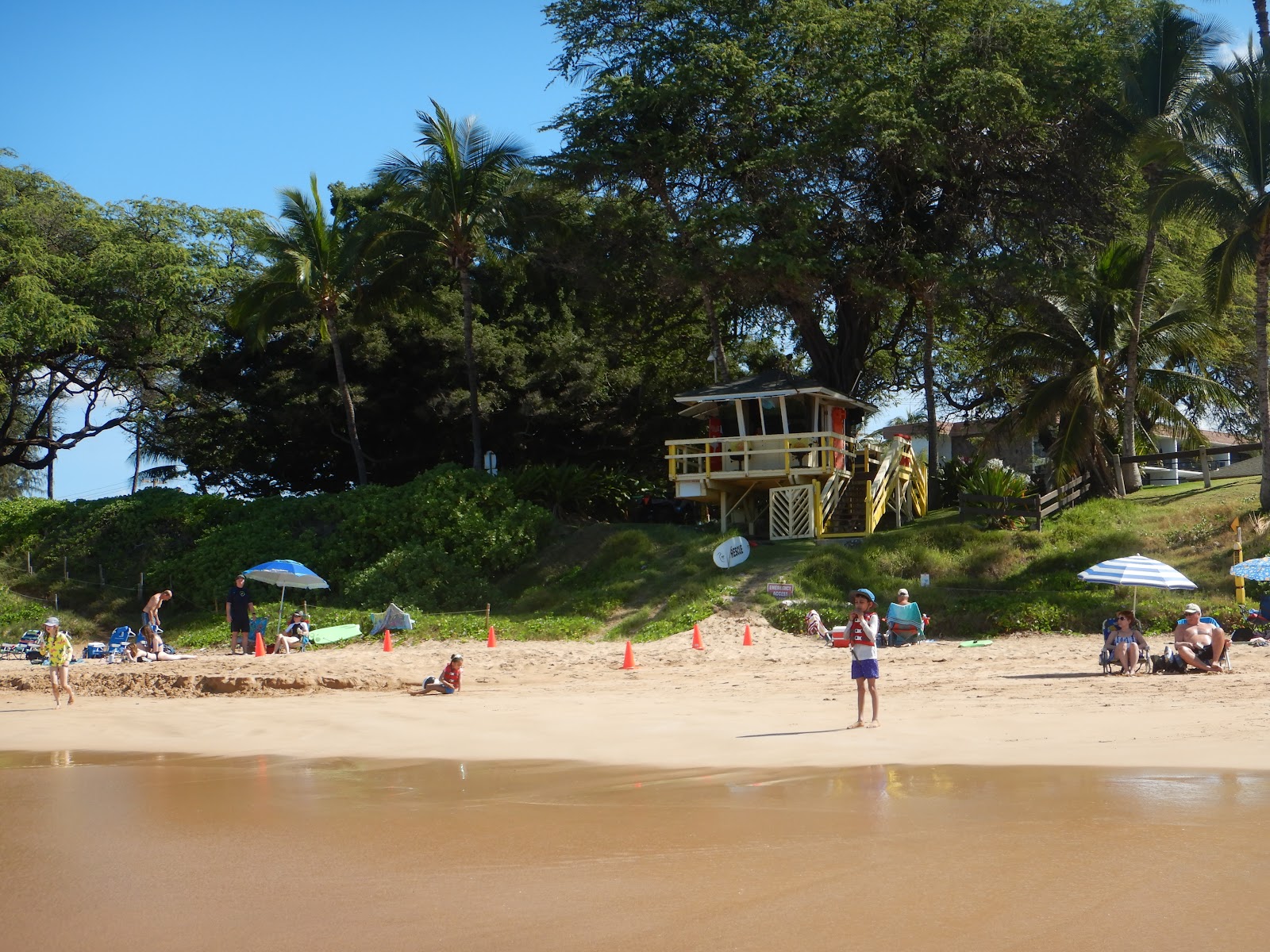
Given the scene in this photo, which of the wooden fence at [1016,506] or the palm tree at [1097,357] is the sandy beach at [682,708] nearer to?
the wooden fence at [1016,506]

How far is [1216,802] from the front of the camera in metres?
8.37

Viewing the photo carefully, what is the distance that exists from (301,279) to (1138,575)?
21074mm

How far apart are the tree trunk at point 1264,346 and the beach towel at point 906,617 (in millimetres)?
8396

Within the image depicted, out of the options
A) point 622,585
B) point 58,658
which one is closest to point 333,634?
point 622,585

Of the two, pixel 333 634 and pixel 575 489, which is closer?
pixel 333 634

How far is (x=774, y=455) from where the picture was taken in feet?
90.0

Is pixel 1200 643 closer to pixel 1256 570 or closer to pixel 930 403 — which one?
pixel 1256 570

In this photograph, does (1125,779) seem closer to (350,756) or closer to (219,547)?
(350,756)

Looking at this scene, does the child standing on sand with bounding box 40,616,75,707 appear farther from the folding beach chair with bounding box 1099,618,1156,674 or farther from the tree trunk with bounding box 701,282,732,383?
the tree trunk with bounding box 701,282,732,383

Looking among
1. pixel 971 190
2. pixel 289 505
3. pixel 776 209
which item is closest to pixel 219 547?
pixel 289 505

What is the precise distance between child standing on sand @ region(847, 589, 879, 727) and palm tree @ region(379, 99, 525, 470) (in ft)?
60.8

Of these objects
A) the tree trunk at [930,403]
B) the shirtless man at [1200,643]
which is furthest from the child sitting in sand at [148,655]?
the tree trunk at [930,403]

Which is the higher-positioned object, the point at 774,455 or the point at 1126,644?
the point at 774,455

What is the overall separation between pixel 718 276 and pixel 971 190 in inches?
278
